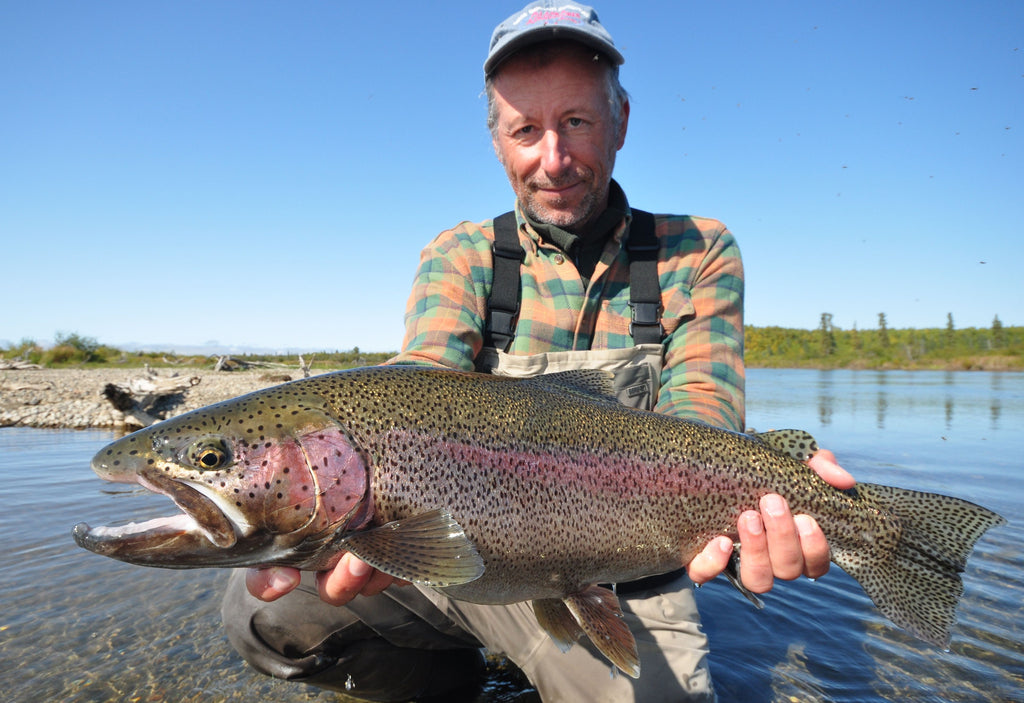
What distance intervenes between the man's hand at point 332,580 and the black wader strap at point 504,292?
1620 millimetres

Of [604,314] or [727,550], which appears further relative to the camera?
[604,314]

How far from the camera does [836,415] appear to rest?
59.7ft

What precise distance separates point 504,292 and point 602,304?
0.60 m

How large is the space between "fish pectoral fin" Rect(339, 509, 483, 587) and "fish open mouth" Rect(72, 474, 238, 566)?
0.39 m

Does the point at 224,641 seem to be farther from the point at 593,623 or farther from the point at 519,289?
the point at 519,289

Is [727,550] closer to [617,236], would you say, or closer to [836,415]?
[617,236]

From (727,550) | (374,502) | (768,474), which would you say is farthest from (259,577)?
(768,474)

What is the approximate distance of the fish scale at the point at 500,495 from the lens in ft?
6.17

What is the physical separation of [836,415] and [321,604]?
61.5ft

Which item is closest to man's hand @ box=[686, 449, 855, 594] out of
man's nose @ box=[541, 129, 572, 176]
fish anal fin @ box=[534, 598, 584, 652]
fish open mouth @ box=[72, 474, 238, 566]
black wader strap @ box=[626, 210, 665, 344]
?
fish anal fin @ box=[534, 598, 584, 652]

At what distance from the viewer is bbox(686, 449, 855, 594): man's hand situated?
7.82ft

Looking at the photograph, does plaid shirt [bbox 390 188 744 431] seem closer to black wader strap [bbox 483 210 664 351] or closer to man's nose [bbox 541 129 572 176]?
black wader strap [bbox 483 210 664 351]

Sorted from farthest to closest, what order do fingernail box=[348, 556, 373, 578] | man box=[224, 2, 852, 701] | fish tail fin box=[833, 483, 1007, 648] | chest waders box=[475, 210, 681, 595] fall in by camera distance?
chest waders box=[475, 210, 681, 595], man box=[224, 2, 852, 701], fish tail fin box=[833, 483, 1007, 648], fingernail box=[348, 556, 373, 578]

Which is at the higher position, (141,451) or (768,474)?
(141,451)
